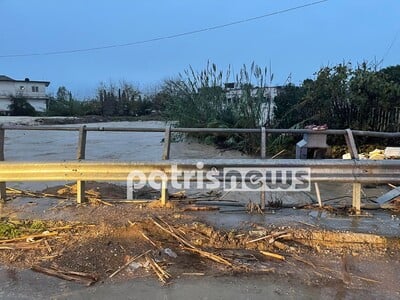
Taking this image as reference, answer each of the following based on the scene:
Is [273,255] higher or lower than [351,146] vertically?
lower

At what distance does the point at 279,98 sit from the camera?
16.2 m

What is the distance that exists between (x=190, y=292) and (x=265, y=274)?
764mm

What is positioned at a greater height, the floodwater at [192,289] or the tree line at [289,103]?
the tree line at [289,103]

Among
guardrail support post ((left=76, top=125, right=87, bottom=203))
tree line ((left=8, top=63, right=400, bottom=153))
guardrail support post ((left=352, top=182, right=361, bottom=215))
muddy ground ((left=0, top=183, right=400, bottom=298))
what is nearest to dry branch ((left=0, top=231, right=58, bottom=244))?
muddy ground ((left=0, top=183, right=400, bottom=298))

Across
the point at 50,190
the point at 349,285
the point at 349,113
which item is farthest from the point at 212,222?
the point at 349,113

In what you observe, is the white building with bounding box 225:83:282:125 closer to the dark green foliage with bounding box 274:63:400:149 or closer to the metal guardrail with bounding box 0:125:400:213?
the dark green foliage with bounding box 274:63:400:149

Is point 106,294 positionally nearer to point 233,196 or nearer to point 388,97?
point 233,196

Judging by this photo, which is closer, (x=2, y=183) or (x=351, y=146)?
(x=351, y=146)

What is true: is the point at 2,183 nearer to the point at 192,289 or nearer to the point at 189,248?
the point at 189,248

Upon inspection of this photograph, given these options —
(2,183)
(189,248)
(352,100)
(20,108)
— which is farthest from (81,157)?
(20,108)

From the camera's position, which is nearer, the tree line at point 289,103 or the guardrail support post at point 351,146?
the guardrail support post at point 351,146

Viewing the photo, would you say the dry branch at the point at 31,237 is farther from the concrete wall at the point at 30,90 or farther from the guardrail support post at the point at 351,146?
the concrete wall at the point at 30,90

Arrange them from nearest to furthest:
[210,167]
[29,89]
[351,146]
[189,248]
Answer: [189,248] → [210,167] → [351,146] → [29,89]

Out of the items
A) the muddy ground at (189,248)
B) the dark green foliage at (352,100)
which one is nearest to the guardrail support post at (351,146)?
the muddy ground at (189,248)
